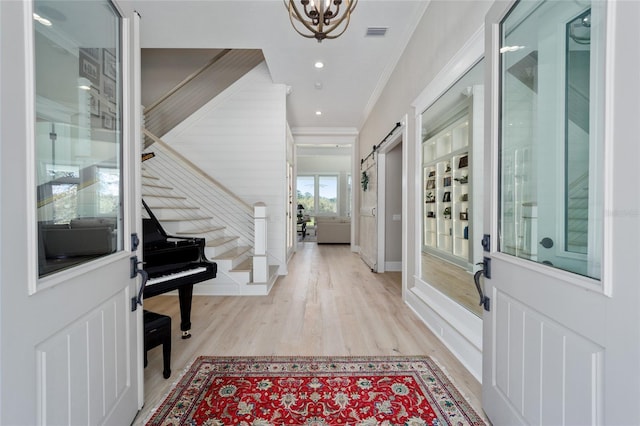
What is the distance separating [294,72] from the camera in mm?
4258

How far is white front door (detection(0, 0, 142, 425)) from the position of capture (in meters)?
0.77

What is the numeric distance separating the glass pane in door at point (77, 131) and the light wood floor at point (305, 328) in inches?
44.5

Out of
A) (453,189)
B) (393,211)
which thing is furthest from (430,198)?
(393,211)

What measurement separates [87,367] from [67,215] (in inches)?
24.0

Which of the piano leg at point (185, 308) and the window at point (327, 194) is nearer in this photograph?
the piano leg at point (185, 308)

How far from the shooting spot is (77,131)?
1.18 metres

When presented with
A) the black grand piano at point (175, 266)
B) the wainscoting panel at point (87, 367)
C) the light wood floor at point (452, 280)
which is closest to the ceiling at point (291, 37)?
the black grand piano at point (175, 266)

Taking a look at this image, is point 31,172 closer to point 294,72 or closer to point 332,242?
point 294,72

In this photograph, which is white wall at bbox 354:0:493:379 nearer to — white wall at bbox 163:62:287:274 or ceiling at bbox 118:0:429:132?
ceiling at bbox 118:0:429:132

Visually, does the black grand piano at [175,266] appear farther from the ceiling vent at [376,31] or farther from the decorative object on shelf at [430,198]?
the ceiling vent at [376,31]

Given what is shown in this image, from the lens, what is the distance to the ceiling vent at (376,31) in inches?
125

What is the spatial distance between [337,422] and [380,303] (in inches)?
78.3

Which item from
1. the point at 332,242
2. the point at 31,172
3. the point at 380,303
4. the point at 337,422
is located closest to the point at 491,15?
the point at 31,172

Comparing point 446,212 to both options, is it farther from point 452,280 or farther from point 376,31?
point 376,31
